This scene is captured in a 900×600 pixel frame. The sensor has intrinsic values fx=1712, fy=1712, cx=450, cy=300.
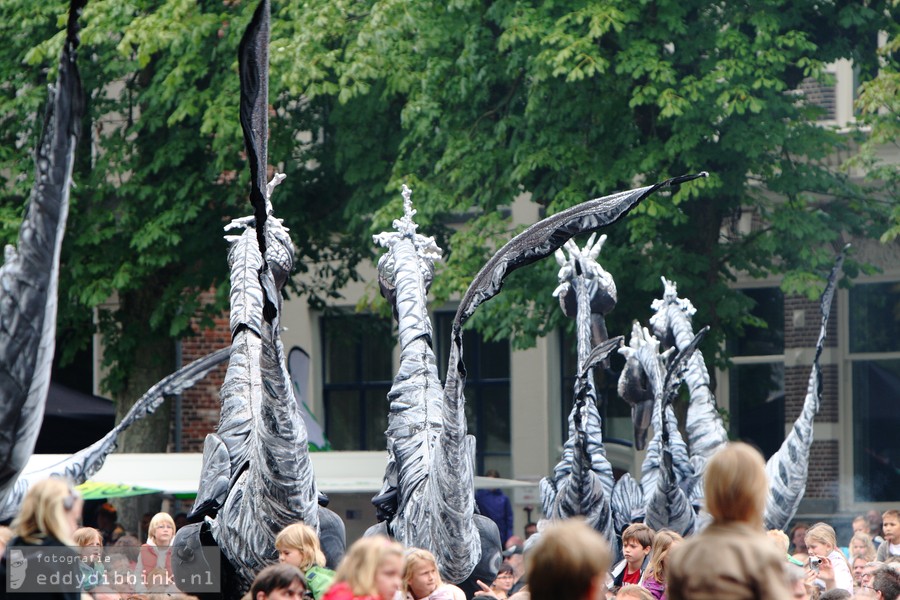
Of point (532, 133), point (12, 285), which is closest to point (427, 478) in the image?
point (12, 285)

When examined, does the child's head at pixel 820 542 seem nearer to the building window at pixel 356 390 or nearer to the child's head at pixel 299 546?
the child's head at pixel 299 546

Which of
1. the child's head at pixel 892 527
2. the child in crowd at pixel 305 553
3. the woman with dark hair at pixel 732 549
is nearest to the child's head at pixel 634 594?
the child in crowd at pixel 305 553

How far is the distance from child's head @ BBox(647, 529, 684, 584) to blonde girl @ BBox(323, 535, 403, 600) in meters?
2.91

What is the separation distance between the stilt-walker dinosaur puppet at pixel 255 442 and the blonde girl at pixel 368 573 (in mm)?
1917

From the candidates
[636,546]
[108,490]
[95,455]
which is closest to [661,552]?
[636,546]

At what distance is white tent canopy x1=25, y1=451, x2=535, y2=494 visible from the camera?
16.7 m

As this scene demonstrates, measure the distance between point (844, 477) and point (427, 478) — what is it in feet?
45.1

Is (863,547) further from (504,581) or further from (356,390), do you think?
(356,390)

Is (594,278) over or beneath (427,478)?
over

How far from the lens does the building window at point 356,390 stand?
26047 millimetres

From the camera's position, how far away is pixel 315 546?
23.9ft

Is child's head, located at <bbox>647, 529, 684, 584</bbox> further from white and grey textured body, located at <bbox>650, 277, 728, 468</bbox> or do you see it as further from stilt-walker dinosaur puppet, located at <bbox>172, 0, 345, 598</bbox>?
white and grey textured body, located at <bbox>650, 277, 728, 468</bbox>

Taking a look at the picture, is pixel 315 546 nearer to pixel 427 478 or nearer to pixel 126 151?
pixel 427 478

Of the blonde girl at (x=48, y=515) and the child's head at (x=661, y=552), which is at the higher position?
the blonde girl at (x=48, y=515)
